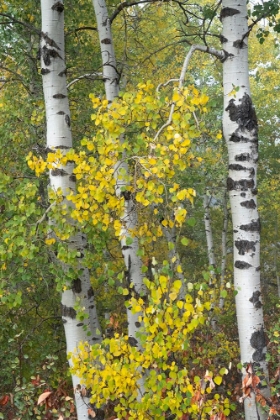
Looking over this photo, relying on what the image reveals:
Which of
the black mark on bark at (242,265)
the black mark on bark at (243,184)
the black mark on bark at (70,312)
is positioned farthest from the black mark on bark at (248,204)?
the black mark on bark at (70,312)

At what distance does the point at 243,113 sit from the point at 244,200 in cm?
72

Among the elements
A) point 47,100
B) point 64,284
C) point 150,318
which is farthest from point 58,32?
point 150,318

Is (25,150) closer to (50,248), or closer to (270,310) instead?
(50,248)

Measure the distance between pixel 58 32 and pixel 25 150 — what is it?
227 centimetres

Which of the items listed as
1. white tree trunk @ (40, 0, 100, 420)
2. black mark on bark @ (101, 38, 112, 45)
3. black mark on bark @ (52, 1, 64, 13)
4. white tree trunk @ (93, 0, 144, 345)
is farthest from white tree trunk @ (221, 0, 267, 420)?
black mark on bark @ (101, 38, 112, 45)

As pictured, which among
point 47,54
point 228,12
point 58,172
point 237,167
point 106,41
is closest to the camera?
point 237,167

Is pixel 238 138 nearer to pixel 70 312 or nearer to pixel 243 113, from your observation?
pixel 243 113

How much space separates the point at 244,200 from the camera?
4004mm

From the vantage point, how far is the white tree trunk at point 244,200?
396 cm

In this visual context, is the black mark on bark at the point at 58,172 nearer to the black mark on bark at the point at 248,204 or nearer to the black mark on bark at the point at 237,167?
the black mark on bark at the point at 237,167

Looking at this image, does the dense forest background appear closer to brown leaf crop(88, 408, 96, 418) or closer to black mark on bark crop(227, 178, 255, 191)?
brown leaf crop(88, 408, 96, 418)

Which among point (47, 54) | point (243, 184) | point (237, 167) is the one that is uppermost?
point (47, 54)

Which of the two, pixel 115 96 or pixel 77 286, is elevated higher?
pixel 115 96

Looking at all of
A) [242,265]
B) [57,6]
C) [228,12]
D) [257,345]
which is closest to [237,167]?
[242,265]
